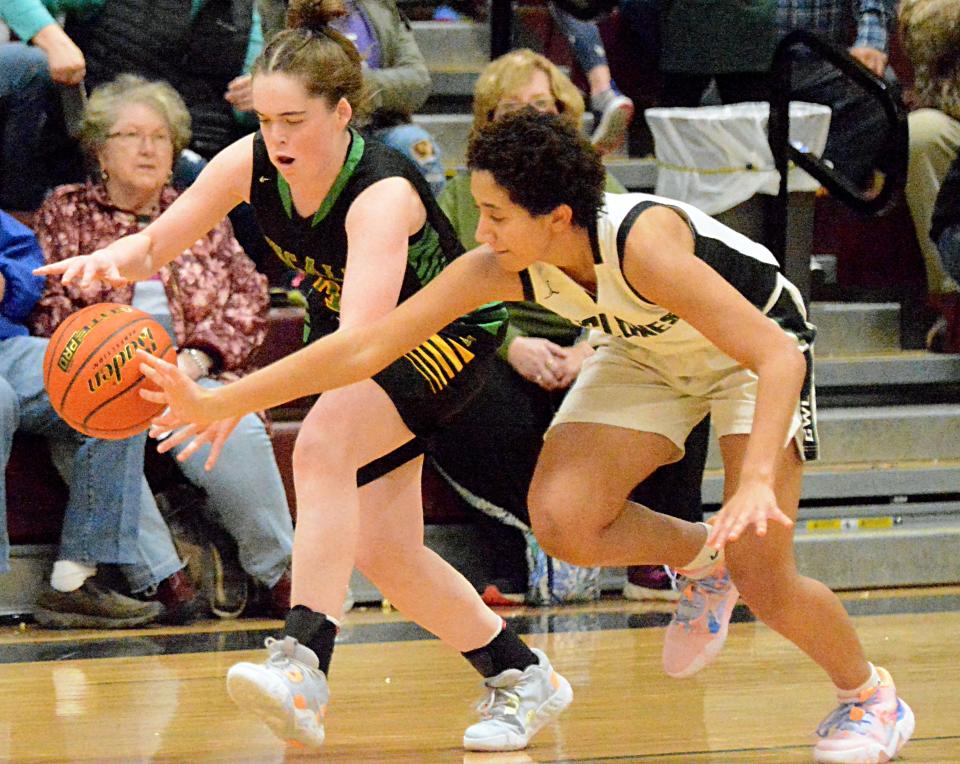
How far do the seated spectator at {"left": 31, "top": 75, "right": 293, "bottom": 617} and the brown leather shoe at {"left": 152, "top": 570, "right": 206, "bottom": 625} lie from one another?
42 mm

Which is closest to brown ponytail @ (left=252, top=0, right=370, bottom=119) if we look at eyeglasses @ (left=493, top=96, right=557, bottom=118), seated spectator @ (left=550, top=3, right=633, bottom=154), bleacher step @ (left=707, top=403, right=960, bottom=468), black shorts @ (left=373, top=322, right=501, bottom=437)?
black shorts @ (left=373, top=322, right=501, bottom=437)

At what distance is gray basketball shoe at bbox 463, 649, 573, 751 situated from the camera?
323 cm

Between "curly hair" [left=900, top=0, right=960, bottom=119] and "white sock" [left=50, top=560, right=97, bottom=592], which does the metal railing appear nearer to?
"curly hair" [left=900, top=0, right=960, bottom=119]

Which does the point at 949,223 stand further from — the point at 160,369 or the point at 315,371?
the point at 160,369

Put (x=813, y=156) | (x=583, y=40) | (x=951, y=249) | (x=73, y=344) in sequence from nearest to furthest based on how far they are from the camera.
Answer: (x=73, y=344), (x=951, y=249), (x=813, y=156), (x=583, y=40)

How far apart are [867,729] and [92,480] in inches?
92.6

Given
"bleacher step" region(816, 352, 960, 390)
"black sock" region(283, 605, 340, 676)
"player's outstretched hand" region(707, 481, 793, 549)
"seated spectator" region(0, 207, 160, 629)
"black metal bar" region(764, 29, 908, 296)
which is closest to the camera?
"player's outstretched hand" region(707, 481, 793, 549)

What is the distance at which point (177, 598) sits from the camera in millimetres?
4621

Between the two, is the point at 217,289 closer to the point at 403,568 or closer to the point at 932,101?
the point at 403,568

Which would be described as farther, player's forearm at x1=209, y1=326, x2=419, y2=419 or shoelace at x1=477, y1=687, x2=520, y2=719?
shoelace at x1=477, y1=687, x2=520, y2=719

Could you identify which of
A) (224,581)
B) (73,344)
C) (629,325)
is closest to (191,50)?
(224,581)

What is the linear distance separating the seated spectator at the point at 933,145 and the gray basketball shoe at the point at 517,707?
10.3ft

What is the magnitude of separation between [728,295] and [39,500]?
2.62m

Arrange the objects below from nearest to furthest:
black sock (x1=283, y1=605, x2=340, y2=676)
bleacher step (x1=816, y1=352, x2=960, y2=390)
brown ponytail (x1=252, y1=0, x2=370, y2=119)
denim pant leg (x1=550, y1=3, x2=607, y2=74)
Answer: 1. black sock (x1=283, y1=605, x2=340, y2=676)
2. brown ponytail (x1=252, y1=0, x2=370, y2=119)
3. bleacher step (x1=816, y1=352, x2=960, y2=390)
4. denim pant leg (x1=550, y1=3, x2=607, y2=74)
